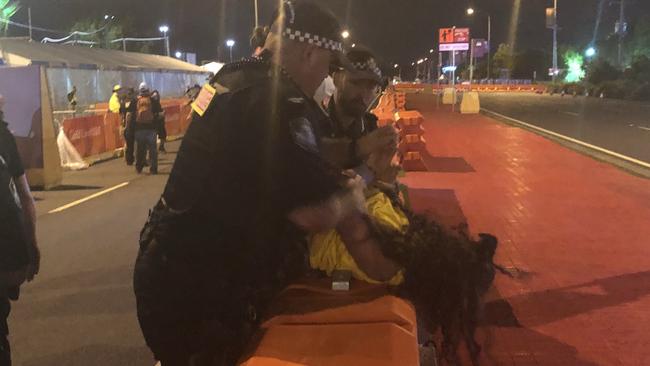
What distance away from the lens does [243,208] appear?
201 cm

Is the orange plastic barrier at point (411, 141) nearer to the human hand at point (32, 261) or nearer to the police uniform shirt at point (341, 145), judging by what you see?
the police uniform shirt at point (341, 145)

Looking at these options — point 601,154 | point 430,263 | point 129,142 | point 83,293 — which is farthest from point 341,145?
point 601,154

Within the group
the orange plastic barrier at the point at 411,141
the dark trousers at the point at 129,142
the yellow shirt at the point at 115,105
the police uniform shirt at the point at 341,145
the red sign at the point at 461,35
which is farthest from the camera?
the red sign at the point at 461,35

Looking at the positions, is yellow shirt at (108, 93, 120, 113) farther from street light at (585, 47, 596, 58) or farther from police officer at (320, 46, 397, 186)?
street light at (585, 47, 596, 58)

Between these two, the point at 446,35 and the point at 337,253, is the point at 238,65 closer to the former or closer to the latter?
the point at 337,253

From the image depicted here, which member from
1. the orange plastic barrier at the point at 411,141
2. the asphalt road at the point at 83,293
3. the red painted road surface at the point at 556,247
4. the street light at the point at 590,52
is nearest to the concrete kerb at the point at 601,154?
the red painted road surface at the point at 556,247

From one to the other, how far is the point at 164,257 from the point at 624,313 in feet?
14.0

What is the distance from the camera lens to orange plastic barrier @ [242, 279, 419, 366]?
1769 mm

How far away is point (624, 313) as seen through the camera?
5328mm

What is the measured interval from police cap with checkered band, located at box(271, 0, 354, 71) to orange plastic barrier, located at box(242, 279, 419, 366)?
743 mm

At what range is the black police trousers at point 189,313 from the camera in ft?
6.73

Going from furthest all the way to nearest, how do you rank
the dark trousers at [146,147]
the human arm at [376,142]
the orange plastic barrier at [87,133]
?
the orange plastic barrier at [87,133] → the dark trousers at [146,147] → the human arm at [376,142]

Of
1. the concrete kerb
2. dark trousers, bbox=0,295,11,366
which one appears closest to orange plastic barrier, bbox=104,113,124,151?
the concrete kerb

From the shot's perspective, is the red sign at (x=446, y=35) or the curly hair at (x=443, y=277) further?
the red sign at (x=446, y=35)
